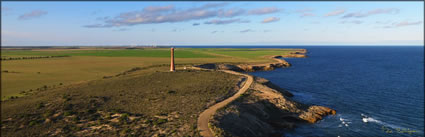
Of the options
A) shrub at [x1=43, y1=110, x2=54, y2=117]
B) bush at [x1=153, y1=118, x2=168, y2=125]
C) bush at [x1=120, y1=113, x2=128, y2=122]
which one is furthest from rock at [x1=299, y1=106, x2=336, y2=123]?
shrub at [x1=43, y1=110, x2=54, y2=117]

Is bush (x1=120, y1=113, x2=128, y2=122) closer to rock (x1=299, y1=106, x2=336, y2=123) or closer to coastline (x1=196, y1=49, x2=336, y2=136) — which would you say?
coastline (x1=196, y1=49, x2=336, y2=136)

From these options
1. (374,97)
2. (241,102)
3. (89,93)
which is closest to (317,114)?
(241,102)

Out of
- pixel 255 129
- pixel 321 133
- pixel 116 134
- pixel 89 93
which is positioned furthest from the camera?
pixel 89 93

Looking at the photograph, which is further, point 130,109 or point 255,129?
point 130,109

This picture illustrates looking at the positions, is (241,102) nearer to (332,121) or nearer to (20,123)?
(332,121)

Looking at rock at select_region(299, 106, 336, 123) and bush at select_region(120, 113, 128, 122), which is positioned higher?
bush at select_region(120, 113, 128, 122)

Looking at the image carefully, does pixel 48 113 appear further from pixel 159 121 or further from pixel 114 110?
pixel 159 121

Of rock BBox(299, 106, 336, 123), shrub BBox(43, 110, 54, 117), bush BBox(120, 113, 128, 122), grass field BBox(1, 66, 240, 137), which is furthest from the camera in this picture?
rock BBox(299, 106, 336, 123)
